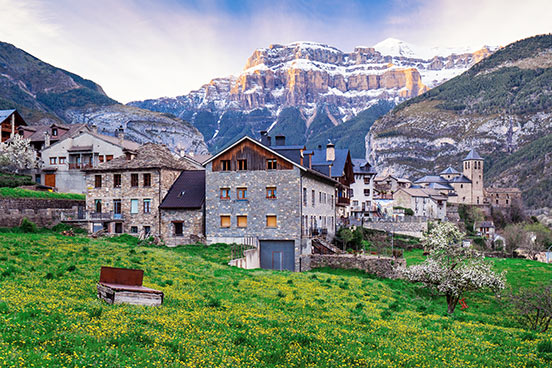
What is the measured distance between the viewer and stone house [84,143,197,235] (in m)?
51.1

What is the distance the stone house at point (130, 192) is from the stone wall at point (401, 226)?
156 feet

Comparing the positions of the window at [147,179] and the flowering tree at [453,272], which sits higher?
the window at [147,179]

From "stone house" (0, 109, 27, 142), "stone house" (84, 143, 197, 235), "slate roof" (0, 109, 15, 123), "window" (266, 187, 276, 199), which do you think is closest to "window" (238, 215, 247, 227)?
"window" (266, 187, 276, 199)

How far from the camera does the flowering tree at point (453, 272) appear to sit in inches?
1086

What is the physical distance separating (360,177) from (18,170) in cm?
6708

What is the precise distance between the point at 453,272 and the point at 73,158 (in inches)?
2734

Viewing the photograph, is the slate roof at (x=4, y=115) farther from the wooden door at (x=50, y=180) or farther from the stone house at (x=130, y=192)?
the stone house at (x=130, y=192)

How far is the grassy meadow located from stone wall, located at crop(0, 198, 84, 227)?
1719 centimetres

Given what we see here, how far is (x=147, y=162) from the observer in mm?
52312

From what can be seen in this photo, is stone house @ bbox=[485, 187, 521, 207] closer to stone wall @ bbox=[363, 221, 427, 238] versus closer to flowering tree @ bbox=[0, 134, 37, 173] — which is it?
stone wall @ bbox=[363, 221, 427, 238]

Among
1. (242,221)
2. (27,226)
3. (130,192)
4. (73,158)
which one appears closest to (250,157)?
(242,221)

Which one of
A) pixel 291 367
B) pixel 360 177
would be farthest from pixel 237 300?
pixel 360 177

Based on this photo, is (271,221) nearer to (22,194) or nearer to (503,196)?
(22,194)

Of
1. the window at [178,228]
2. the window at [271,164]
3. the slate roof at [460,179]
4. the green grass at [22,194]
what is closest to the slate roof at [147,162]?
the window at [178,228]
